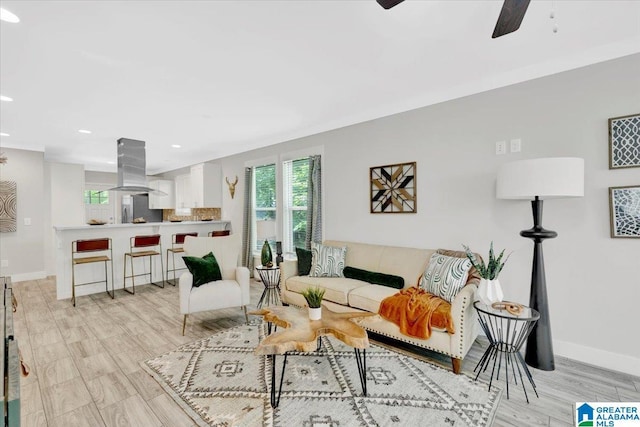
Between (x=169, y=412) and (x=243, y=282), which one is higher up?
(x=243, y=282)

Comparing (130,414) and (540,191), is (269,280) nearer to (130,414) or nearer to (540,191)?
(130,414)

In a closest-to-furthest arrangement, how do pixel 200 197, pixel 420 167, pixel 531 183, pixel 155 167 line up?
pixel 531 183 → pixel 420 167 → pixel 200 197 → pixel 155 167

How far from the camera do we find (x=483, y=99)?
2.93m

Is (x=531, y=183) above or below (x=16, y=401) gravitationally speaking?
above

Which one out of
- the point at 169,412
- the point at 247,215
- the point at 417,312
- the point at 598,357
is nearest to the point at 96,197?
the point at 247,215

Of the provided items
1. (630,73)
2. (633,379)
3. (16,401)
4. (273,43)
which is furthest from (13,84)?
(633,379)

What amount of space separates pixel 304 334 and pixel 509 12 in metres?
2.13

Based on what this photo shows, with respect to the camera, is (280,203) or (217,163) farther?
(217,163)

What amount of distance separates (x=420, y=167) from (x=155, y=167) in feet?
25.5

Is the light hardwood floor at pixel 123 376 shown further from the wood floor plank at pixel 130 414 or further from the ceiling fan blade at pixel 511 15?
the ceiling fan blade at pixel 511 15

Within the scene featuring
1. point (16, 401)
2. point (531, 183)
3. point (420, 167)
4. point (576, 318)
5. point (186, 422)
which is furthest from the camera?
point (420, 167)

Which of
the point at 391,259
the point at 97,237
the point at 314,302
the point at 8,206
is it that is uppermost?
the point at 8,206

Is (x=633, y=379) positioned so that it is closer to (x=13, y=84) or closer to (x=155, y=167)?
(x=13, y=84)

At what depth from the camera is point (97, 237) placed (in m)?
4.67
